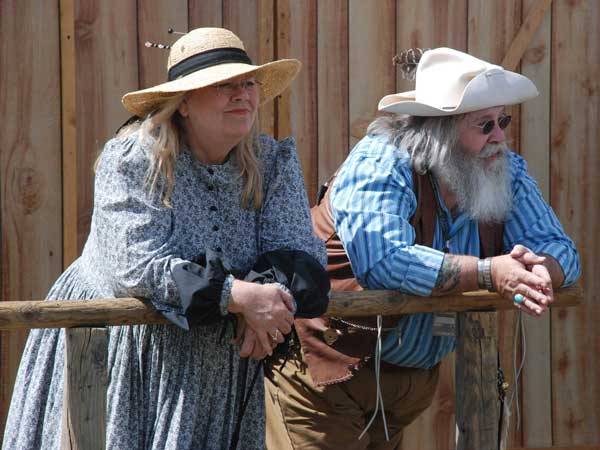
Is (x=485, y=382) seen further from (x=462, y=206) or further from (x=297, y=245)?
(x=297, y=245)

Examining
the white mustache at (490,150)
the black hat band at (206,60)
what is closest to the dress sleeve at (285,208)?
the black hat band at (206,60)

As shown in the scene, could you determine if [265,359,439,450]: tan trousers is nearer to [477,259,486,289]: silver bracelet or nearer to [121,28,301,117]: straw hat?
[477,259,486,289]: silver bracelet

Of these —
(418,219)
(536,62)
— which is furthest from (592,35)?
(418,219)

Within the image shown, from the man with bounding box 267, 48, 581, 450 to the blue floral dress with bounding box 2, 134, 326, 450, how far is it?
343 mm

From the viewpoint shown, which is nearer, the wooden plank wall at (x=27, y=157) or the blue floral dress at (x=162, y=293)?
the blue floral dress at (x=162, y=293)

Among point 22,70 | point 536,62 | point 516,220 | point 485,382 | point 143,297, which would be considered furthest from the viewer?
point 536,62

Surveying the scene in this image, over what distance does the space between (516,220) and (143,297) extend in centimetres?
145

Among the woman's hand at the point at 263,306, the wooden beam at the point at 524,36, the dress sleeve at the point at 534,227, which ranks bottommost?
the woman's hand at the point at 263,306

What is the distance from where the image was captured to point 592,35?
520 centimetres

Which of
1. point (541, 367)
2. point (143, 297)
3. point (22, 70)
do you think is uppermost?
point (22, 70)

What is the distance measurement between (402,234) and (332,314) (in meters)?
0.41

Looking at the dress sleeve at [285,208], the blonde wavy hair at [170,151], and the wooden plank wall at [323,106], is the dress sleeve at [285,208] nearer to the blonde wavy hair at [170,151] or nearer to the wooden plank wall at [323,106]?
the blonde wavy hair at [170,151]

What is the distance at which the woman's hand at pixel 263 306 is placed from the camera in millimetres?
3146

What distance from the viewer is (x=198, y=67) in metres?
3.38
